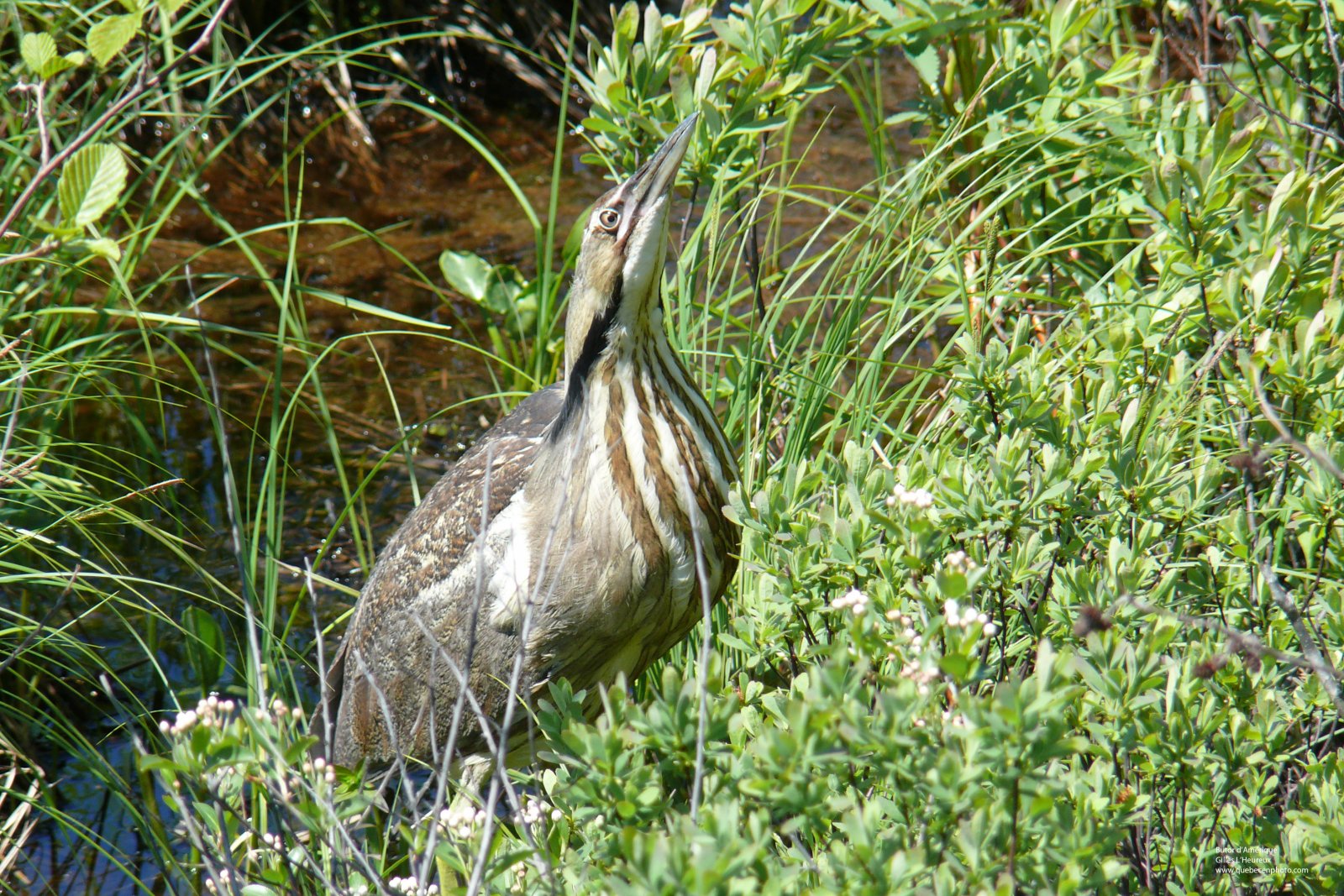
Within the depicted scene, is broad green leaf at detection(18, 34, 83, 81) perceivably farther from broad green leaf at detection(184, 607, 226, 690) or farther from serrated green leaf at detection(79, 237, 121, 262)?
broad green leaf at detection(184, 607, 226, 690)

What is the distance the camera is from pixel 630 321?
9.30ft

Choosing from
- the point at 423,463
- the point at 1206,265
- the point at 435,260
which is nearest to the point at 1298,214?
the point at 1206,265

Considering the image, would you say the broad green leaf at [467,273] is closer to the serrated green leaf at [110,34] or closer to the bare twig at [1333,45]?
the serrated green leaf at [110,34]

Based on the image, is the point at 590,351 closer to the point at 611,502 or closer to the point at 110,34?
the point at 611,502

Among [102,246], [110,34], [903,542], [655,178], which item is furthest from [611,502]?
[110,34]

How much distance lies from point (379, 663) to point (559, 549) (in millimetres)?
856

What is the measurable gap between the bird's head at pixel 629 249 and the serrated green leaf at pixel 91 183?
0.94 meters

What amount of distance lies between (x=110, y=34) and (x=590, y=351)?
1090mm

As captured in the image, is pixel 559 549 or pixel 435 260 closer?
pixel 559 549

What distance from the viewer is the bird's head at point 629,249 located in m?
2.80

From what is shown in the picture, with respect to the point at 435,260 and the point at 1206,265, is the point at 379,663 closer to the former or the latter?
the point at 1206,265

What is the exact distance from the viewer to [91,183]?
2.42 meters

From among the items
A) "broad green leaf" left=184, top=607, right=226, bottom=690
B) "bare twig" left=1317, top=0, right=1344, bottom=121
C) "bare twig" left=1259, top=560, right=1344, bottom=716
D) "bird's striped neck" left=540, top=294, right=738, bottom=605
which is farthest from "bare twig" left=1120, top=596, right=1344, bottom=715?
"broad green leaf" left=184, top=607, right=226, bottom=690

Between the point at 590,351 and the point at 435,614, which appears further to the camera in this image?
the point at 435,614
